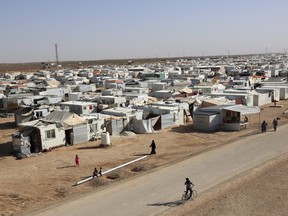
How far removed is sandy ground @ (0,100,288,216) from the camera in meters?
15.1

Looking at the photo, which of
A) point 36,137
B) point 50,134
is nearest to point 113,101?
point 50,134

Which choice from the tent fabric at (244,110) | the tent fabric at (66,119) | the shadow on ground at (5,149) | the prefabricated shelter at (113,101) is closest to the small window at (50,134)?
the tent fabric at (66,119)

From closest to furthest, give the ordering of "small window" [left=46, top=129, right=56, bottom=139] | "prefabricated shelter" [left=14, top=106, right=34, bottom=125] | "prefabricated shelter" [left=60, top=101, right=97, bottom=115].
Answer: "small window" [left=46, top=129, right=56, bottom=139]
"prefabricated shelter" [left=14, top=106, right=34, bottom=125]
"prefabricated shelter" [left=60, top=101, right=97, bottom=115]

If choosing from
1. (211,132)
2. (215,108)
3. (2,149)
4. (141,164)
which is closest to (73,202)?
(141,164)

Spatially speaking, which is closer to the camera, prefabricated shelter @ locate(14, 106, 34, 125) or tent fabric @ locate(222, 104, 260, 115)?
tent fabric @ locate(222, 104, 260, 115)

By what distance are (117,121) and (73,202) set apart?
44.6 feet

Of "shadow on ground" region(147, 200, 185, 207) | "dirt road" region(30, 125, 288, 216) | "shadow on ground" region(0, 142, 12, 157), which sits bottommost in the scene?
"shadow on ground" region(0, 142, 12, 157)

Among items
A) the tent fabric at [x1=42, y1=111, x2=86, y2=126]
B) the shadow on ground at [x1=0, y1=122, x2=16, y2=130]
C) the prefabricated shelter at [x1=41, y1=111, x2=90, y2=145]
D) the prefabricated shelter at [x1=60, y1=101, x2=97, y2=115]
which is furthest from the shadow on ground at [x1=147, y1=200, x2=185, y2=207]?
the shadow on ground at [x1=0, y1=122, x2=16, y2=130]

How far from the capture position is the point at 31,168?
20.8 m

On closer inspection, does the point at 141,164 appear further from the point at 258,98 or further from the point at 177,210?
the point at 258,98

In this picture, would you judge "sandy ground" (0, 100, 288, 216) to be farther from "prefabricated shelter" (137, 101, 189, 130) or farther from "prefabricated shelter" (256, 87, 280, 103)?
"prefabricated shelter" (256, 87, 280, 103)

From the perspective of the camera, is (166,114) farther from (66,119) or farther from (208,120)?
(66,119)

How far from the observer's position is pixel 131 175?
1870 cm

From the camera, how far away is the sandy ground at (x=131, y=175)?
15.1m
